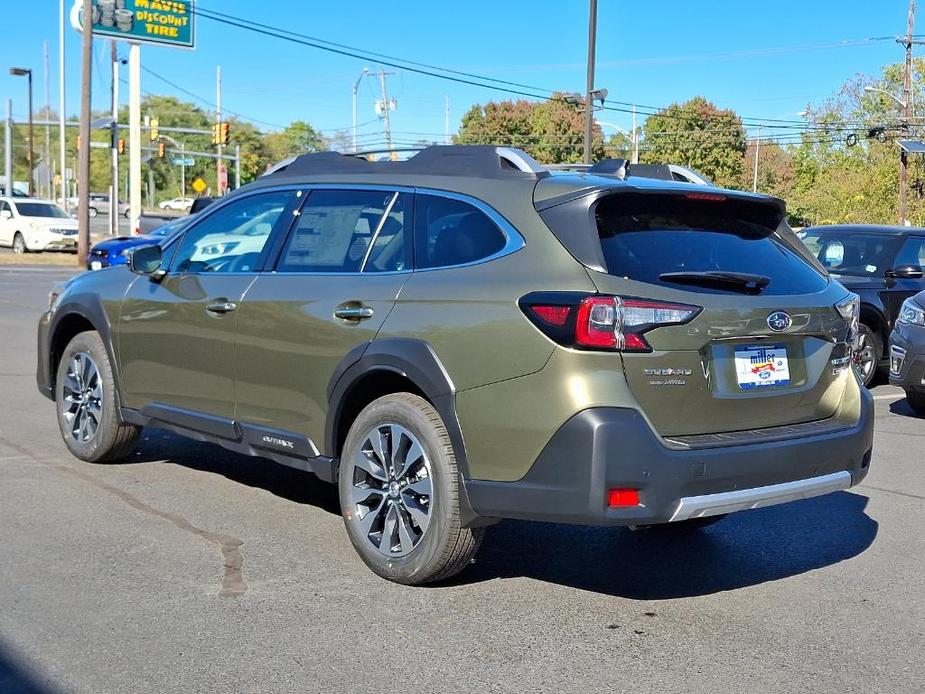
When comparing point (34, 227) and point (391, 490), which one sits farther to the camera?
point (34, 227)

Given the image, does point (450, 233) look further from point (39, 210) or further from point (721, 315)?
point (39, 210)

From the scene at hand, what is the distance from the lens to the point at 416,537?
4.77 metres

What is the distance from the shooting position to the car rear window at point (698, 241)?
445 centimetres

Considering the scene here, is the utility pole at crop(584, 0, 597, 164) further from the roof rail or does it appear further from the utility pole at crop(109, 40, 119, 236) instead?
the roof rail

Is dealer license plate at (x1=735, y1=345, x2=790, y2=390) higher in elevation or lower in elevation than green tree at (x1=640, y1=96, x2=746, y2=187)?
lower

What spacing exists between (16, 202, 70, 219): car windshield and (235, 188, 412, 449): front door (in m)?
32.3

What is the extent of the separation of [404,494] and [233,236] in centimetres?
211

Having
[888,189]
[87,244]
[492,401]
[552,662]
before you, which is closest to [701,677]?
[552,662]

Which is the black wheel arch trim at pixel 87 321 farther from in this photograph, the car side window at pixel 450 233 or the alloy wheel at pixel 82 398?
the car side window at pixel 450 233

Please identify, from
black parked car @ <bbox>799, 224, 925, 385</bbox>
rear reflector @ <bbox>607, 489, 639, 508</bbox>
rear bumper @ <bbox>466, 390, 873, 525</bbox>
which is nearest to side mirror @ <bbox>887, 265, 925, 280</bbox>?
black parked car @ <bbox>799, 224, 925, 385</bbox>

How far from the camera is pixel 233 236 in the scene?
20.3 ft

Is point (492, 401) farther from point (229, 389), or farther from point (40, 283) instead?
point (40, 283)

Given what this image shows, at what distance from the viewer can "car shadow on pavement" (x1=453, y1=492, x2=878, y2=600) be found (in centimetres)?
499

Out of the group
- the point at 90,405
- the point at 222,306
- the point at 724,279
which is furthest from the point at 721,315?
the point at 90,405
